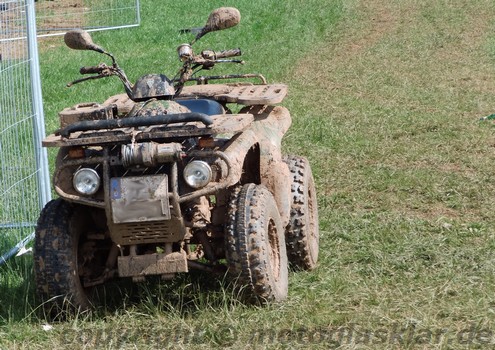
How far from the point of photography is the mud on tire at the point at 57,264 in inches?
215

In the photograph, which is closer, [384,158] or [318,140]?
[384,158]

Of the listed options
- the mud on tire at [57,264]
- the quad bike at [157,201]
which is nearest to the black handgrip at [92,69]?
the quad bike at [157,201]

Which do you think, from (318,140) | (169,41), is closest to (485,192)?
(318,140)

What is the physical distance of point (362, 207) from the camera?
8172 millimetres

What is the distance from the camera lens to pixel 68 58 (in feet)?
55.6

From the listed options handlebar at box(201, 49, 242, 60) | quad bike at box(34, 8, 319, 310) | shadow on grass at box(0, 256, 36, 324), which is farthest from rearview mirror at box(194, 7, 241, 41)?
shadow on grass at box(0, 256, 36, 324)

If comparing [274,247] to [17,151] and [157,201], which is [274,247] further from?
[17,151]

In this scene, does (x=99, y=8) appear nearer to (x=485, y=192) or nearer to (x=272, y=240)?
(x=485, y=192)

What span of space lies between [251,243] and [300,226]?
1.04 metres

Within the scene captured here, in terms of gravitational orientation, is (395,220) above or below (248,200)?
below

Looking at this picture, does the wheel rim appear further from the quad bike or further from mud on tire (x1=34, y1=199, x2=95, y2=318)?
mud on tire (x1=34, y1=199, x2=95, y2=318)

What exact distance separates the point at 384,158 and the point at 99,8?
11.7 m

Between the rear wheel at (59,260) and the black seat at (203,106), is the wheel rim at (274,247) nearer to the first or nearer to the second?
the black seat at (203,106)

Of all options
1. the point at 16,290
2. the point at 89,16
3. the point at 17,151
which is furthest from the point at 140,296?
the point at 89,16
